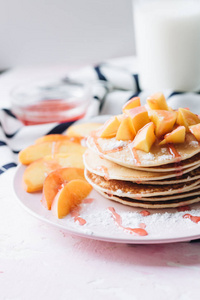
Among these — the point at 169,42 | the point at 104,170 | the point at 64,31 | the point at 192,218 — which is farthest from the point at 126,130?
the point at 64,31

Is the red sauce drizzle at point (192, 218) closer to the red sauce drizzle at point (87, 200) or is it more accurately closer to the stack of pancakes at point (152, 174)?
the stack of pancakes at point (152, 174)

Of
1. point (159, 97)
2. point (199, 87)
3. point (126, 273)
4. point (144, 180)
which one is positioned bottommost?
point (199, 87)

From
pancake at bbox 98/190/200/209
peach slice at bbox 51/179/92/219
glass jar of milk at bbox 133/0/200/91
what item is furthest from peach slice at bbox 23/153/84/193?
glass jar of milk at bbox 133/0/200/91

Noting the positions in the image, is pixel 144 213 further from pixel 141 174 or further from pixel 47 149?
pixel 47 149

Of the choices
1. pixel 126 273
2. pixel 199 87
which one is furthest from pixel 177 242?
pixel 199 87

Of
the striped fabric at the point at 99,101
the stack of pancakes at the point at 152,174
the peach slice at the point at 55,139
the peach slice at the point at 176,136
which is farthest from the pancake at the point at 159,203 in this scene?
the striped fabric at the point at 99,101

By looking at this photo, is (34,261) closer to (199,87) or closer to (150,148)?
(150,148)
